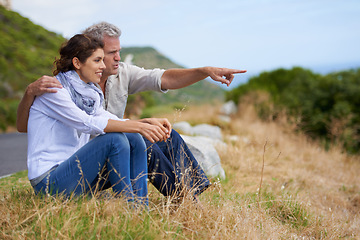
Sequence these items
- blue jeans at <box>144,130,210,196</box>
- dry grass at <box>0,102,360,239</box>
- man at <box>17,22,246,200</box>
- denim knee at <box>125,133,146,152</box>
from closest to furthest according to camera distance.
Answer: dry grass at <box>0,102,360,239</box> < denim knee at <box>125,133,146,152</box> < man at <box>17,22,246,200</box> < blue jeans at <box>144,130,210,196</box>

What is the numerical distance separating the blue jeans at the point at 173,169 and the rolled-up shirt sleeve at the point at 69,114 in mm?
539

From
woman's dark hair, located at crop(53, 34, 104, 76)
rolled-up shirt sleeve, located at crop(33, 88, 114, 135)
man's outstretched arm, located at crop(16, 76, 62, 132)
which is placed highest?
woman's dark hair, located at crop(53, 34, 104, 76)

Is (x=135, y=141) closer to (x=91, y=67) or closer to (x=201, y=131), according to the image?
(x=91, y=67)

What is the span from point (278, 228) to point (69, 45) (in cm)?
218

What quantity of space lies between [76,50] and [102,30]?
0.78 meters

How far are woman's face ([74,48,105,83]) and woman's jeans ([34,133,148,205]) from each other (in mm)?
532

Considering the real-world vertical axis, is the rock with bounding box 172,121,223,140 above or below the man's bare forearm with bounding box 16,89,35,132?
below

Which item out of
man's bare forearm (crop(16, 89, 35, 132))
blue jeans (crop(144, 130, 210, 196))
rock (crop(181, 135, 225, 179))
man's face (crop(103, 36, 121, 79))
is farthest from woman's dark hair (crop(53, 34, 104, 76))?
rock (crop(181, 135, 225, 179))

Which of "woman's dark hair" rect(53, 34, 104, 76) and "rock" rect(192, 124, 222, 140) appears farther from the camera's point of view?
"rock" rect(192, 124, 222, 140)

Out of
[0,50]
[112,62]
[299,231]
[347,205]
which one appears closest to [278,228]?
[299,231]

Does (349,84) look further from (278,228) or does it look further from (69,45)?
(69,45)

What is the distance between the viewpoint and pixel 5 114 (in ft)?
39.4

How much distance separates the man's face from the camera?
3471 millimetres

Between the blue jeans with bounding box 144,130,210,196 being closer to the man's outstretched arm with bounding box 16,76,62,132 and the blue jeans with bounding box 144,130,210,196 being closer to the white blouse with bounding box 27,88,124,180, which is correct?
the white blouse with bounding box 27,88,124,180
